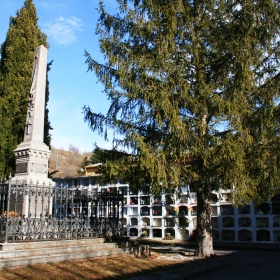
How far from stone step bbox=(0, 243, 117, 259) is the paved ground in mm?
1917

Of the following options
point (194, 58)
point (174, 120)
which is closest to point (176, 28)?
point (194, 58)

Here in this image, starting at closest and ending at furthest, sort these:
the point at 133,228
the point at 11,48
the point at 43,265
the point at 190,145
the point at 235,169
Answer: the point at 43,265
the point at 235,169
the point at 190,145
the point at 11,48
the point at 133,228

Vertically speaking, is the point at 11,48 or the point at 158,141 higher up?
the point at 11,48

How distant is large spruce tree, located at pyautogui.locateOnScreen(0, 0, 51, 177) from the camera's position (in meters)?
13.1

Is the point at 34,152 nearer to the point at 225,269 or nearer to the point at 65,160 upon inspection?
the point at 225,269

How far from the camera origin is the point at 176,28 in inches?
349

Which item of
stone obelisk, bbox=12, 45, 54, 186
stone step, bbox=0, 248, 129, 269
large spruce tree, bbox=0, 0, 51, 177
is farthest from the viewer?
large spruce tree, bbox=0, 0, 51, 177

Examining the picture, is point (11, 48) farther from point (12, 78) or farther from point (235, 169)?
point (235, 169)

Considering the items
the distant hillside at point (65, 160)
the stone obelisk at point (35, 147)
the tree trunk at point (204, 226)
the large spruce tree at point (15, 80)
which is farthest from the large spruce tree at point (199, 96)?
the distant hillside at point (65, 160)

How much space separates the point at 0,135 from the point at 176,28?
8.02 metres

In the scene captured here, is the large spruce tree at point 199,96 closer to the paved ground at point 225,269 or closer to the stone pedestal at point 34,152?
the paved ground at point 225,269

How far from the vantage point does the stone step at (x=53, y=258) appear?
6.24m

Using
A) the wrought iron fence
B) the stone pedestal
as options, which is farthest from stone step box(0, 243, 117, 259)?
the stone pedestal

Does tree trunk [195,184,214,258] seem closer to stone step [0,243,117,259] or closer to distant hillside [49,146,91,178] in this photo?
stone step [0,243,117,259]
